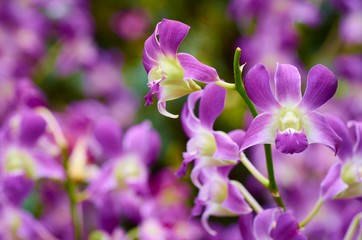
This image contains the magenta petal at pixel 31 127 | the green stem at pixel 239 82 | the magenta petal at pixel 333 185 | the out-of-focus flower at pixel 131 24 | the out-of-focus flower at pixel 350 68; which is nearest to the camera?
the green stem at pixel 239 82

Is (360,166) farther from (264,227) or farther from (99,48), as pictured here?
(99,48)

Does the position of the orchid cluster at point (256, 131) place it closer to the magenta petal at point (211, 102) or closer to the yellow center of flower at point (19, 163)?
the magenta petal at point (211, 102)

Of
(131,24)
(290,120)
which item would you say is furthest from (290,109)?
(131,24)

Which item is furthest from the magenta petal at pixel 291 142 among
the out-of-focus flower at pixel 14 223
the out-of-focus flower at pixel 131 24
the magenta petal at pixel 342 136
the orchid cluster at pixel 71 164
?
the out-of-focus flower at pixel 131 24

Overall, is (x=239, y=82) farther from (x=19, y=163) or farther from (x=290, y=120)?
(x=19, y=163)

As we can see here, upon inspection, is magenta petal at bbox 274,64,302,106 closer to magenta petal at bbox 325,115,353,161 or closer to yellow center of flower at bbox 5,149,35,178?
magenta petal at bbox 325,115,353,161

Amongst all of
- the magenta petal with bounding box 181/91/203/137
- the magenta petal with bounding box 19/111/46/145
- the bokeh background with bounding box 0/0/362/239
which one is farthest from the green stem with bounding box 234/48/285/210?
the bokeh background with bounding box 0/0/362/239

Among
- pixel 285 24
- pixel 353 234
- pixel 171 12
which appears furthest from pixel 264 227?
pixel 171 12
